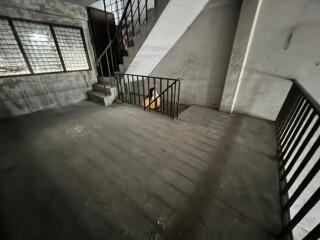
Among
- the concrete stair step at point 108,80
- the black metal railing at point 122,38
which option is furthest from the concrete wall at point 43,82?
the black metal railing at point 122,38

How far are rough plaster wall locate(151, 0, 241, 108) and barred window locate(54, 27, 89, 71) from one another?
245cm

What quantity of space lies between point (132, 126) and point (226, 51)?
2.86 meters

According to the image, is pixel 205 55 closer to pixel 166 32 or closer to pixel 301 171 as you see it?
pixel 166 32

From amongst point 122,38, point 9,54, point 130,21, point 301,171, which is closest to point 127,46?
point 122,38

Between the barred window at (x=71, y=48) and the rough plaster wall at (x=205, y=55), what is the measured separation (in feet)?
8.03

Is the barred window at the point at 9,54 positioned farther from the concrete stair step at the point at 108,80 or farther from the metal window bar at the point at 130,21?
the metal window bar at the point at 130,21

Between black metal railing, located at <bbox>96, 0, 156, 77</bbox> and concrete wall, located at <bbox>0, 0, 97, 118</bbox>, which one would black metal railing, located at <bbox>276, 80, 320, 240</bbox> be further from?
concrete wall, located at <bbox>0, 0, 97, 118</bbox>

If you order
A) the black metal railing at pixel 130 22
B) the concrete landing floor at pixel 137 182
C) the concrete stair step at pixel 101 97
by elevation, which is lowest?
the concrete landing floor at pixel 137 182

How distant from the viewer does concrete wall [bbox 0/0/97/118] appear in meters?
3.12

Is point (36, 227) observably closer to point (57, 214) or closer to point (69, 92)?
point (57, 214)

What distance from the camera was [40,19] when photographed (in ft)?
10.9

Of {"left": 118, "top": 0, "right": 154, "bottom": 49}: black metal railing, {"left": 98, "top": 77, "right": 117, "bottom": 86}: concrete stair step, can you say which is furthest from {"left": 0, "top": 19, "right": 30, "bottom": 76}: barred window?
{"left": 118, "top": 0, "right": 154, "bottom": 49}: black metal railing

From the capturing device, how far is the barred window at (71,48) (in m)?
3.81

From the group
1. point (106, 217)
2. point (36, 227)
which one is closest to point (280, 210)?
point (106, 217)
